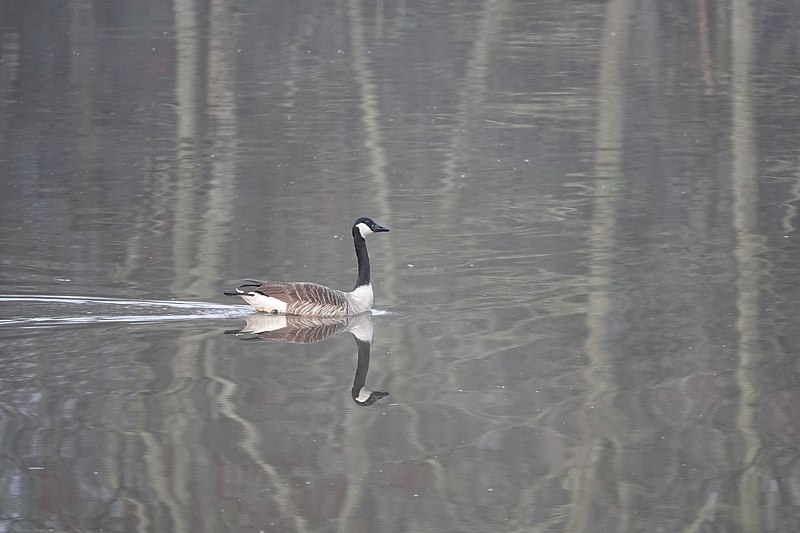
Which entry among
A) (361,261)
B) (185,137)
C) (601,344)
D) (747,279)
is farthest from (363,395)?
(185,137)

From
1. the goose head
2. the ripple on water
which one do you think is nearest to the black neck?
the goose head

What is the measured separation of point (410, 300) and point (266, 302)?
1.14 metres

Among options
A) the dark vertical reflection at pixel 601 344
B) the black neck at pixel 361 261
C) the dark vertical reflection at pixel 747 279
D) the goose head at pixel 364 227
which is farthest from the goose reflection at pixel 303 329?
the dark vertical reflection at pixel 747 279

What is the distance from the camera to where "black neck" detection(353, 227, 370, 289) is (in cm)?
1030

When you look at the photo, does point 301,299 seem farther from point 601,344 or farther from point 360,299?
point 601,344

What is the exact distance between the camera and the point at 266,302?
1002 centimetres

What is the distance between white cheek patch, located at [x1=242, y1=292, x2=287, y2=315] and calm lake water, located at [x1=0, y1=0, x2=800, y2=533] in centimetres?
14

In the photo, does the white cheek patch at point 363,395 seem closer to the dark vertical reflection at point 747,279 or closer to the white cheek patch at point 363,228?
the dark vertical reflection at point 747,279

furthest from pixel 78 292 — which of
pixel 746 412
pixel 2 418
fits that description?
pixel 746 412

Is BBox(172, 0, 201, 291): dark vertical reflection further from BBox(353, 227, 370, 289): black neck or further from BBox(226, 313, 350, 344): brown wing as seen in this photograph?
BBox(353, 227, 370, 289): black neck

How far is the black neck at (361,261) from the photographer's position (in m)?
10.3

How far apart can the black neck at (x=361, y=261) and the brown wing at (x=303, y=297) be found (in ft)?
1.00

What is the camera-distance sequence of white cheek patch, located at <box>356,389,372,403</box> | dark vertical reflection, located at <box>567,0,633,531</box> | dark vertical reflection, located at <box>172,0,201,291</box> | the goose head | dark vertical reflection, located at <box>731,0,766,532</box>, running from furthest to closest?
dark vertical reflection, located at <box>172,0,201,291</box>
the goose head
white cheek patch, located at <box>356,389,372,403</box>
dark vertical reflection, located at <box>731,0,766,532</box>
dark vertical reflection, located at <box>567,0,633,531</box>

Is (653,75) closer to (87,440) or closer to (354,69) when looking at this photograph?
(354,69)
